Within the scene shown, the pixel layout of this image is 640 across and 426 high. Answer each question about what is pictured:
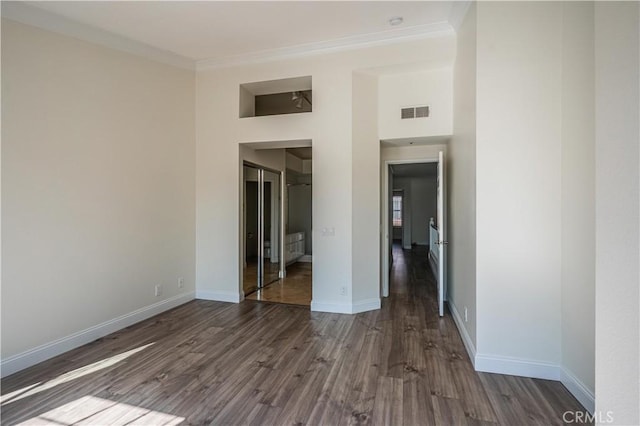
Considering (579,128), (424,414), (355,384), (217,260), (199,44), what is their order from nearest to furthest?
(424,414), (579,128), (355,384), (199,44), (217,260)

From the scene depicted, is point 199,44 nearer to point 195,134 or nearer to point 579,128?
point 195,134

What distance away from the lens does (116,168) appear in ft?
11.2

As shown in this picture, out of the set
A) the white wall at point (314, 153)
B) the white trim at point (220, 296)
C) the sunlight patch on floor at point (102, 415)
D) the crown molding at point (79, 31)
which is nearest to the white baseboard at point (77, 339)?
the white trim at point (220, 296)

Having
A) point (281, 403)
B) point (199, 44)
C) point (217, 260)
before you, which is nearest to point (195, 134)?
point (199, 44)

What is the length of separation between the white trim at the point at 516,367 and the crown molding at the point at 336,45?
3.61 meters

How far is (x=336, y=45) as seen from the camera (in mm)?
3930

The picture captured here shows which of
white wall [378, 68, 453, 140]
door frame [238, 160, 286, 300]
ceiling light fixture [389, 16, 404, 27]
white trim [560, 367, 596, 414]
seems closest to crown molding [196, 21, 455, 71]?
ceiling light fixture [389, 16, 404, 27]

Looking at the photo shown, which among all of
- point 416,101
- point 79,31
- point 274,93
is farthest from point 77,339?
point 416,101

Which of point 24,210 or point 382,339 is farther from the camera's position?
point 382,339

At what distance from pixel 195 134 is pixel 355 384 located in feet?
13.4

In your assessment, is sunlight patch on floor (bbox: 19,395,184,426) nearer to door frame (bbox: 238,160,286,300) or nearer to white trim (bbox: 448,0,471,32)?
door frame (bbox: 238,160,286,300)

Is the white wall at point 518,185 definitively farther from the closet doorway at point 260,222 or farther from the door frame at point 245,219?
the closet doorway at point 260,222

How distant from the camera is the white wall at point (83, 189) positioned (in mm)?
2594

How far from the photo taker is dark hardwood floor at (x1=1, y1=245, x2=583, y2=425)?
2.02 meters
